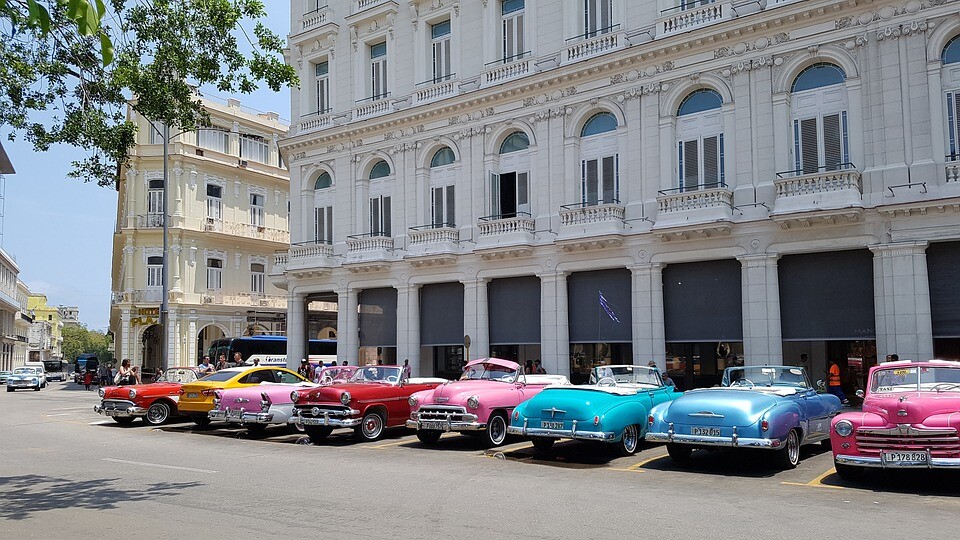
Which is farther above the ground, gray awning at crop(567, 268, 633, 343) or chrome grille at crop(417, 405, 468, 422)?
gray awning at crop(567, 268, 633, 343)

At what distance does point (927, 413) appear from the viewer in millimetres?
10344

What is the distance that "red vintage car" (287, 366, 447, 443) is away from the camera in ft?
53.6

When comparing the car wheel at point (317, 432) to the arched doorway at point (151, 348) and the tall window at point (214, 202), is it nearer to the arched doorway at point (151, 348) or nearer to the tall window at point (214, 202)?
the tall window at point (214, 202)

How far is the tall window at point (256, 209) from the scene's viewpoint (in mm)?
51344

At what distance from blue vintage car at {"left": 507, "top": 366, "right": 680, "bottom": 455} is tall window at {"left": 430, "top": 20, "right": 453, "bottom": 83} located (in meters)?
17.8

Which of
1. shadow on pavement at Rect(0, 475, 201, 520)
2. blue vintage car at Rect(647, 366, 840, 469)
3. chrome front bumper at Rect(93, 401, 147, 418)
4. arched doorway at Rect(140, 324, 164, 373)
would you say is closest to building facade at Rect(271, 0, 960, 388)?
blue vintage car at Rect(647, 366, 840, 469)

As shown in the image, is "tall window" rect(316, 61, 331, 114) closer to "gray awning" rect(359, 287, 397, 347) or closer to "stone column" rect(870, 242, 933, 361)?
"gray awning" rect(359, 287, 397, 347)

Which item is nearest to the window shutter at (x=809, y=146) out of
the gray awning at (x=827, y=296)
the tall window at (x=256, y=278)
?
the gray awning at (x=827, y=296)

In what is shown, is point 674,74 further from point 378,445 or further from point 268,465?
point 268,465

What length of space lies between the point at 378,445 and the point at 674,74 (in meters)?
14.2

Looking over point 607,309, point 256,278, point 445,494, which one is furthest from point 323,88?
point 445,494

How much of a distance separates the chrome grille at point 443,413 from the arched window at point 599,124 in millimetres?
13104

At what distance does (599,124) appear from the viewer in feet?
84.1

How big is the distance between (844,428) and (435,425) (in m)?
7.43
